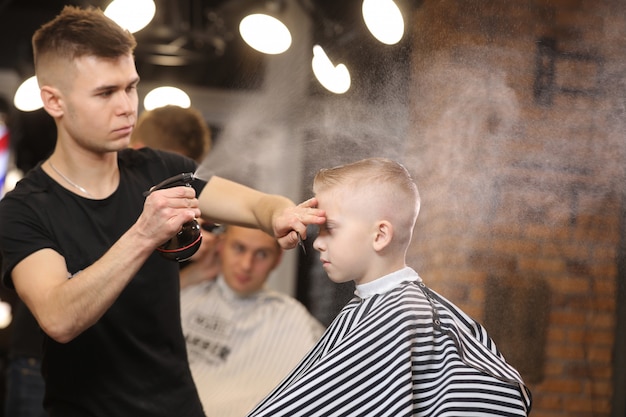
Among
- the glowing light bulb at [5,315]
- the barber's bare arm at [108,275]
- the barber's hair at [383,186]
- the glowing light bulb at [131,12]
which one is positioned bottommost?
the glowing light bulb at [5,315]

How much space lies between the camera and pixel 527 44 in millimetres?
2227

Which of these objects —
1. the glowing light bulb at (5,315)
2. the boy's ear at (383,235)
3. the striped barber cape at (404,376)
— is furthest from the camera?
the glowing light bulb at (5,315)

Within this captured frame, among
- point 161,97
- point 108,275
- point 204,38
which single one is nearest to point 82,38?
point 108,275

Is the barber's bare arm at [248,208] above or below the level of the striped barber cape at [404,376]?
above

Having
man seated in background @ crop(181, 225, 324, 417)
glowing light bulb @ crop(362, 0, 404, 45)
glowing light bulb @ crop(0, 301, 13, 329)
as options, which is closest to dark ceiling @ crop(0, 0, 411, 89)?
glowing light bulb @ crop(362, 0, 404, 45)

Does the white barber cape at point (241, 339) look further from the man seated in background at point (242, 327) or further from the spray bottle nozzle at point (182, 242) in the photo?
the spray bottle nozzle at point (182, 242)

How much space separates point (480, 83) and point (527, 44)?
16cm

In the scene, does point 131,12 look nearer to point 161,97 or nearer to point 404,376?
point 161,97

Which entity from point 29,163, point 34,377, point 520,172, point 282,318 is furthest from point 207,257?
point 29,163

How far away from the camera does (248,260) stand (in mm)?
3559

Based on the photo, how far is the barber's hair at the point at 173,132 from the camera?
10.5ft

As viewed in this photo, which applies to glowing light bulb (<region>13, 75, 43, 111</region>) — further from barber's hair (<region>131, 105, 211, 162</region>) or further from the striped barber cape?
the striped barber cape

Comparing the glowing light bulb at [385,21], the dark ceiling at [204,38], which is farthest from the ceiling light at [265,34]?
the glowing light bulb at [385,21]

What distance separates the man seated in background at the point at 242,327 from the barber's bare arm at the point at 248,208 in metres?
1.17
